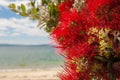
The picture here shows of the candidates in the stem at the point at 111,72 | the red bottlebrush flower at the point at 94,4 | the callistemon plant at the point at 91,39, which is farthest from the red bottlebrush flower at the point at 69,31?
the stem at the point at 111,72

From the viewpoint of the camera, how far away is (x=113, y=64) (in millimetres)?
2729

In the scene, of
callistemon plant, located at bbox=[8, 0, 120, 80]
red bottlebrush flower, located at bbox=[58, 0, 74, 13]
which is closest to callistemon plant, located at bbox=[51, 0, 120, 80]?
callistemon plant, located at bbox=[8, 0, 120, 80]

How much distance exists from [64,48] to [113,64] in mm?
394

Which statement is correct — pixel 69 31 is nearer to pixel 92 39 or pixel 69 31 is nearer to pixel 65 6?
pixel 92 39

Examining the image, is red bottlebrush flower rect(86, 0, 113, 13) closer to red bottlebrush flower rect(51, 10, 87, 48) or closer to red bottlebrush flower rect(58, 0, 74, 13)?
red bottlebrush flower rect(51, 10, 87, 48)

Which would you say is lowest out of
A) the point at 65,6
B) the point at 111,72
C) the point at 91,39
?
the point at 111,72

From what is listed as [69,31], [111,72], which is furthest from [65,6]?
[111,72]

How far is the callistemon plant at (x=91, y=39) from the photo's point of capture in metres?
2.69

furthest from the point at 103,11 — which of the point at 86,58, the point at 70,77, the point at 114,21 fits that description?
the point at 70,77

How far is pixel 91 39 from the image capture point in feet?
9.00

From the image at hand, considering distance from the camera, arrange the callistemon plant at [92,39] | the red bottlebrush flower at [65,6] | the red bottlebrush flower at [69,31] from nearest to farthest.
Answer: the callistemon plant at [92,39], the red bottlebrush flower at [69,31], the red bottlebrush flower at [65,6]

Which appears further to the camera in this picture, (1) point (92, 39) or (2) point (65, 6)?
(2) point (65, 6)

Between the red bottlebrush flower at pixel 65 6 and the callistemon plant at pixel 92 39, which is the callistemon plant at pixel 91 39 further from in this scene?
the red bottlebrush flower at pixel 65 6

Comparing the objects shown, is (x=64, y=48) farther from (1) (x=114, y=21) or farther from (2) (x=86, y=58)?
(1) (x=114, y=21)
